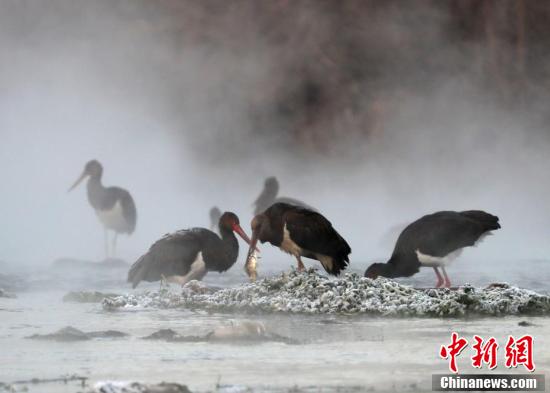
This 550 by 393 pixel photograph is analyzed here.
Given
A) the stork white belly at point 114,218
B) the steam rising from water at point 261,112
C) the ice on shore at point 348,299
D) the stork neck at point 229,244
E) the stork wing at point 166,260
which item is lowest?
the ice on shore at point 348,299

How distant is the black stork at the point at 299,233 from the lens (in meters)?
8.14

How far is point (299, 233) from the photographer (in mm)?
8141

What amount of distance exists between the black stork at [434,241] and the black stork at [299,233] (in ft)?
0.99

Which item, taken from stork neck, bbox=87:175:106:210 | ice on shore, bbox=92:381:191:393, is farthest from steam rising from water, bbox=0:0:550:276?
ice on shore, bbox=92:381:191:393

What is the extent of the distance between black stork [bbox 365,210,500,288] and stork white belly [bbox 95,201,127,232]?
219 inches

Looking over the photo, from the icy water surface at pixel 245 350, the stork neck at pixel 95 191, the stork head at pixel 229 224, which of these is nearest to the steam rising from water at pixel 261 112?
the stork neck at pixel 95 191

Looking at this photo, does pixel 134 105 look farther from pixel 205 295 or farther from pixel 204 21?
pixel 205 295

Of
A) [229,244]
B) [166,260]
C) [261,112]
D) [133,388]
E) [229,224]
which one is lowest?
[133,388]

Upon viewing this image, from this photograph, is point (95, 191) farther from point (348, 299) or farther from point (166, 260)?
point (348, 299)

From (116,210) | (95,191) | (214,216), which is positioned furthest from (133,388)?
(95,191)

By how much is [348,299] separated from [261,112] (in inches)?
463

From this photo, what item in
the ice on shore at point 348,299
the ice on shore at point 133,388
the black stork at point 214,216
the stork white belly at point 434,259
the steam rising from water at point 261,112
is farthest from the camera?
the steam rising from water at point 261,112

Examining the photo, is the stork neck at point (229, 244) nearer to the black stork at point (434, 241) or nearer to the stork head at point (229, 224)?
the stork head at point (229, 224)

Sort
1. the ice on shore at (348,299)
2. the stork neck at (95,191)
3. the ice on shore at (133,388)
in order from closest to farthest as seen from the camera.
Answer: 1. the ice on shore at (133,388)
2. the ice on shore at (348,299)
3. the stork neck at (95,191)
